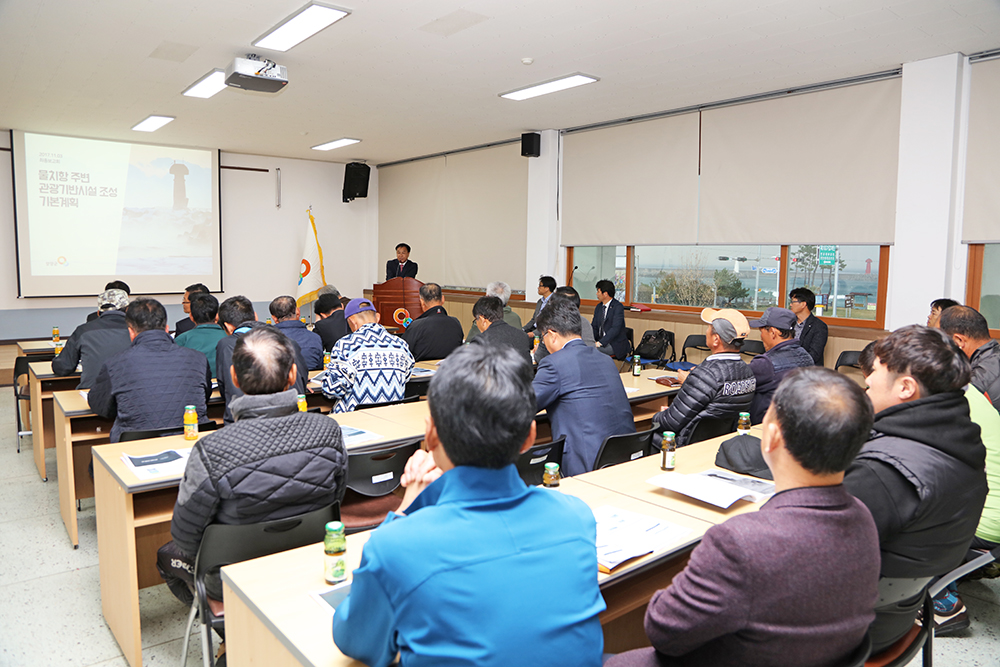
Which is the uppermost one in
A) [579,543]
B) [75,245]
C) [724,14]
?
[724,14]

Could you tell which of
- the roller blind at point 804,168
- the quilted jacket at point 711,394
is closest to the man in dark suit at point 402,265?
the roller blind at point 804,168

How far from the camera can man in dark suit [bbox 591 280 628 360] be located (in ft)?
23.2

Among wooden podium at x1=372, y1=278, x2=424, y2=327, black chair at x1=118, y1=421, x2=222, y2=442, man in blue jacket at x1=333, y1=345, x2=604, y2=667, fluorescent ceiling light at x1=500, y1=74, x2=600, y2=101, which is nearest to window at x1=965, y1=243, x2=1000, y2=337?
fluorescent ceiling light at x1=500, y1=74, x2=600, y2=101

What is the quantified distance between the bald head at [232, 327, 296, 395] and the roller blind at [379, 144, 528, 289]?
675 centimetres

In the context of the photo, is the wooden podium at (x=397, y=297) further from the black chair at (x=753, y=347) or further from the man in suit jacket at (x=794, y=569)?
the man in suit jacket at (x=794, y=569)

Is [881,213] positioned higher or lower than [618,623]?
higher

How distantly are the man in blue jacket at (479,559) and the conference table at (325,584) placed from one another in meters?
0.13

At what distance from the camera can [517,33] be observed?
462cm

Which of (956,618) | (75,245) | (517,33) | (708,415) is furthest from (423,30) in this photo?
(75,245)

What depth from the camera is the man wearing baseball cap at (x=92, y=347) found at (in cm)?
440

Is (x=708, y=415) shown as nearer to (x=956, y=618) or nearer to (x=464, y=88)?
(x=956, y=618)

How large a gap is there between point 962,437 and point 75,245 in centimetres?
1024

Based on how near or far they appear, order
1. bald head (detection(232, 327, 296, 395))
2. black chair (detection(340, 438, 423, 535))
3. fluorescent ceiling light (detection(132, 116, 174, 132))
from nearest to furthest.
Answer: bald head (detection(232, 327, 296, 395))
black chair (detection(340, 438, 423, 535))
fluorescent ceiling light (detection(132, 116, 174, 132))

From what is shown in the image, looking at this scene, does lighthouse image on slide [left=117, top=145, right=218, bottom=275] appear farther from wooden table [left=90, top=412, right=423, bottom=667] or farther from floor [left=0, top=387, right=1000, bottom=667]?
wooden table [left=90, top=412, right=423, bottom=667]
